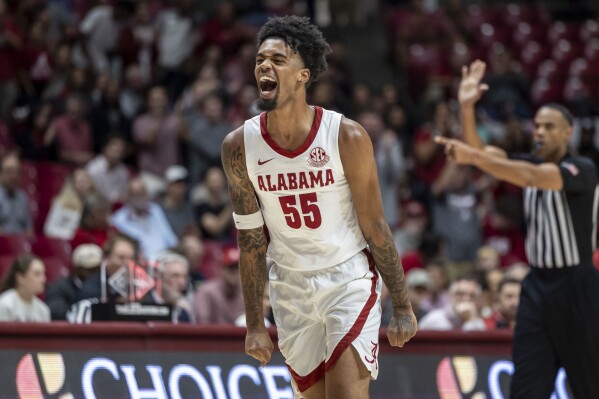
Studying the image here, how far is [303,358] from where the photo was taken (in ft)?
17.1

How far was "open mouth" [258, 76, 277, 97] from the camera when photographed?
4.99 m

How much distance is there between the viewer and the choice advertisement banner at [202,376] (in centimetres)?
635

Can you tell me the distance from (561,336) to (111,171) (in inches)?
256

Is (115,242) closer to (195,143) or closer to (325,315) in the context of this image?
(195,143)

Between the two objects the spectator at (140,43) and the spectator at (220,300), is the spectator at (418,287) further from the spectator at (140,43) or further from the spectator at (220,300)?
the spectator at (140,43)

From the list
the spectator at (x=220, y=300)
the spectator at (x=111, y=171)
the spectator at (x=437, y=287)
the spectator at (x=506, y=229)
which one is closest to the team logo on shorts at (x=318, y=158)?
the spectator at (x=220, y=300)

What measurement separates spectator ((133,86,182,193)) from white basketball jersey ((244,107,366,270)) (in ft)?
24.1

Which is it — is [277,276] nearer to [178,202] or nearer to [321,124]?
[321,124]

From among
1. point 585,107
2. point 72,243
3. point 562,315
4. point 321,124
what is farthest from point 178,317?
point 585,107

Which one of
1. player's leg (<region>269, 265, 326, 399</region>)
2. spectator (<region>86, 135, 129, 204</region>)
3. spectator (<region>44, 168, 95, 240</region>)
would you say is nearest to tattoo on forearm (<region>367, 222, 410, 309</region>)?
player's leg (<region>269, 265, 326, 399</region>)

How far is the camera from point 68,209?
443 inches

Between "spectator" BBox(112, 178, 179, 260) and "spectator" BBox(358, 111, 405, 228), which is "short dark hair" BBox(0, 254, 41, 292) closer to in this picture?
"spectator" BBox(112, 178, 179, 260)

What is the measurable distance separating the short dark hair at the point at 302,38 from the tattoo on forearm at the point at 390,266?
32.8 inches

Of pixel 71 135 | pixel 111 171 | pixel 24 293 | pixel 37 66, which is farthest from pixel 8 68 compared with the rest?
pixel 24 293
